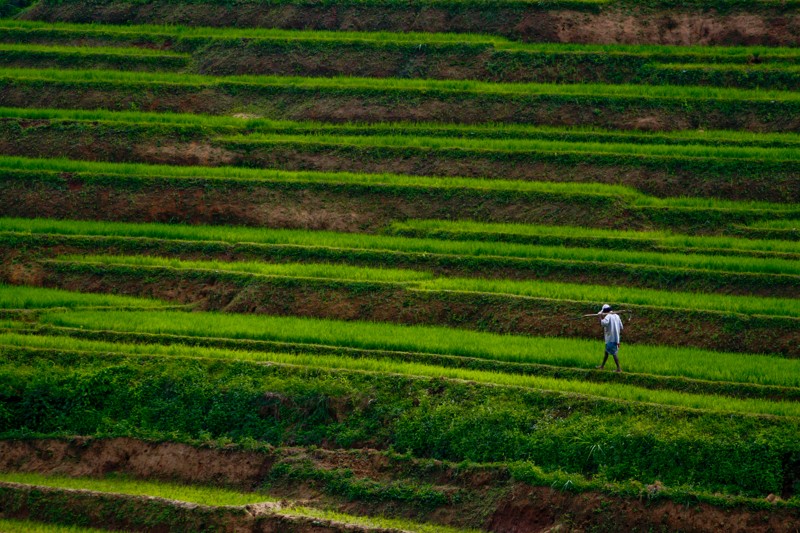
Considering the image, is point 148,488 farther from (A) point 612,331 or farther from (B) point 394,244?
(B) point 394,244

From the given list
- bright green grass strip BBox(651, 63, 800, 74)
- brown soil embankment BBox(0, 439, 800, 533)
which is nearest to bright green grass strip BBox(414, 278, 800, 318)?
brown soil embankment BBox(0, 439, 800, 533)

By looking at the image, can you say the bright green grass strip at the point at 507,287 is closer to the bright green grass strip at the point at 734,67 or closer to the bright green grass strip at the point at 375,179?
the bright green grass strip at the point at 375,179

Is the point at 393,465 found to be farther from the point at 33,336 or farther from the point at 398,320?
the point at 33,336

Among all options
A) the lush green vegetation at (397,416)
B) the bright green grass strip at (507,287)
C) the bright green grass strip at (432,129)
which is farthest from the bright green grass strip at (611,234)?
the lush green vegetation at (397,416)

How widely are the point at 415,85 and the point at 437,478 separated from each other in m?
12.3

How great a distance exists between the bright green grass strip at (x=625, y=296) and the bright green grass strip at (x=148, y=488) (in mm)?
5175

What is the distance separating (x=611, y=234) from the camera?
1912cm

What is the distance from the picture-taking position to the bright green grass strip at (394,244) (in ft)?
57.8

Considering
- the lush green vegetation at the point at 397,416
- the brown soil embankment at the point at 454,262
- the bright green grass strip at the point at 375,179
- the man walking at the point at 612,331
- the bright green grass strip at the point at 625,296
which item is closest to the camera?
the lush green vegetation at the point at 397,416

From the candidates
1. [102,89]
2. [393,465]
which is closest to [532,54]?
[102,89]

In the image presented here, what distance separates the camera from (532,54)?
24453 millimetres

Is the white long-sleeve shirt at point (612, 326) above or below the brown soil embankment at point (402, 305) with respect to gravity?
above

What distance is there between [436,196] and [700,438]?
28.2 feet

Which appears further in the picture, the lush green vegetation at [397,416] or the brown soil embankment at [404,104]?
the brown soil embankment at [404,104]
